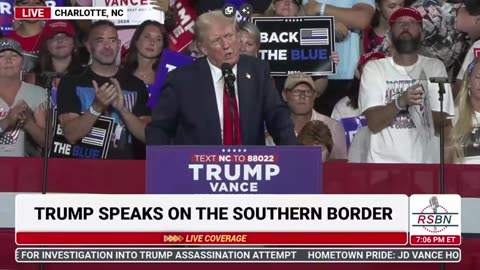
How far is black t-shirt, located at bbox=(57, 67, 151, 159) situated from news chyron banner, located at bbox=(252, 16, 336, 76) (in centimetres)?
105

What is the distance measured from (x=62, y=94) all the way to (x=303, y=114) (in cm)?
184

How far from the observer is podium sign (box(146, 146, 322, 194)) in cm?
993

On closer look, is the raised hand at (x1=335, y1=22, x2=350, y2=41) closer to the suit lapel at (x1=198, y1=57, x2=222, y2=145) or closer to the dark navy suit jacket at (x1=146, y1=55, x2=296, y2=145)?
the dark navy suit jacket at (x1=146, y1=55, x2=296, y2=145)

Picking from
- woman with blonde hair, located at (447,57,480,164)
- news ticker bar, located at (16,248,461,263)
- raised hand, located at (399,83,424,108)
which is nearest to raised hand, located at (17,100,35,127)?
news ticker bar, located at (16,248,461,263)

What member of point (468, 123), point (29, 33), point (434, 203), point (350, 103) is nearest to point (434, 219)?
point (434, 203)

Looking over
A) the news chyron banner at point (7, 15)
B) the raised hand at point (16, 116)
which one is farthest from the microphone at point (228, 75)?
the news chyron banner at point (7, 15)

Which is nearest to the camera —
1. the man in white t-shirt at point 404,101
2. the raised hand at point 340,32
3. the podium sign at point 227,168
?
the podium sign at point 227,168

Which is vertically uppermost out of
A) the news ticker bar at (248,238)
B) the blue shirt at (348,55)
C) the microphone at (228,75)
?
the blue shirt at (348,55)

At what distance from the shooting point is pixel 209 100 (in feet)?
34.0

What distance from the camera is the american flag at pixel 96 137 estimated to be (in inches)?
428

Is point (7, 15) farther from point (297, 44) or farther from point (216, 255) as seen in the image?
point (216, 255)

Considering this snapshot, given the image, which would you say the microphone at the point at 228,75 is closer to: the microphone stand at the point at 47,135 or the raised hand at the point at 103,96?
the raised hand at the point at 103,96

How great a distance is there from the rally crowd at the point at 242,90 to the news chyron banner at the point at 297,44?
0.08 meters

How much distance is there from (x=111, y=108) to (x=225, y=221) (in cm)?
140
